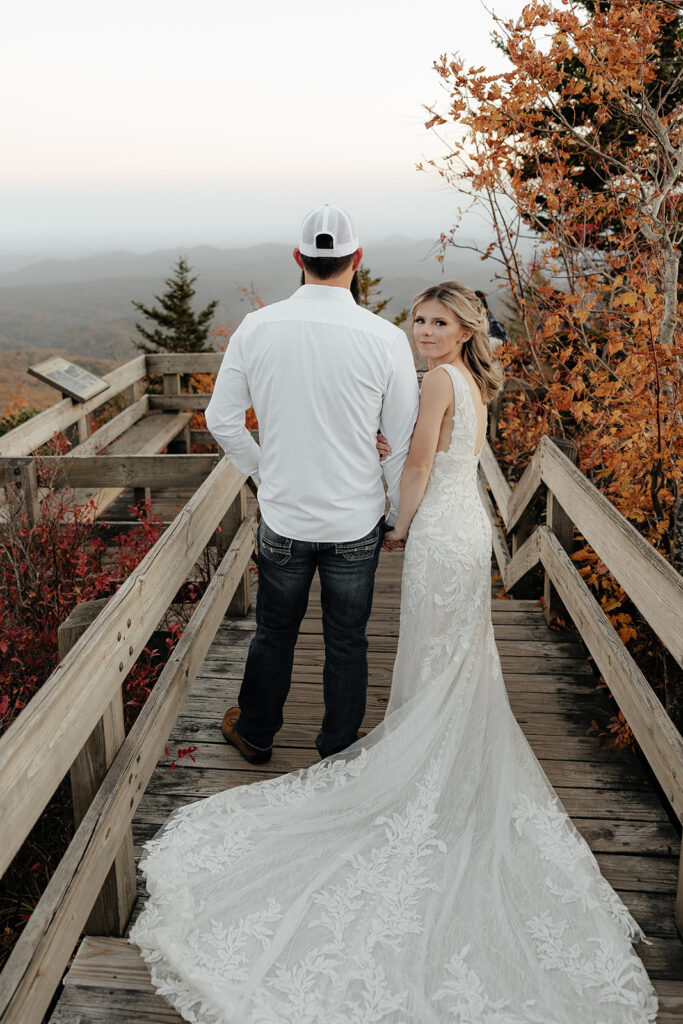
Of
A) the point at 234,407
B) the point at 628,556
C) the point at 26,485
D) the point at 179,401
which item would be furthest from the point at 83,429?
the point at 628,556

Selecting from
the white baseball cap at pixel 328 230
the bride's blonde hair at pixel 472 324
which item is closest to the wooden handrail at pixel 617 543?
the bride's blonde hair at pixel 472 324

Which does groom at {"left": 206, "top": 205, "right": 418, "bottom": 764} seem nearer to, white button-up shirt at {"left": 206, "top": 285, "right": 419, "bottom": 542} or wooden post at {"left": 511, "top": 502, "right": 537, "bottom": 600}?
white button-up shirt at {"left": 206, "top": 285, "right": 419, "bottom": 542}

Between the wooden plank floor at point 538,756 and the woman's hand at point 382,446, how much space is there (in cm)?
137

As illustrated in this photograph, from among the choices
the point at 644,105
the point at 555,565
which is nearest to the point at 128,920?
the point at 555,565

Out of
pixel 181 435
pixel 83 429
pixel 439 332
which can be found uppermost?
pixel 439 332

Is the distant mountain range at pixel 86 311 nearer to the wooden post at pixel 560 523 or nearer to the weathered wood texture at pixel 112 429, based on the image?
the weathered wood texture at pixel 112 429

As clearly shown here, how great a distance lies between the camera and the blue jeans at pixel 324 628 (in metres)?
3.02

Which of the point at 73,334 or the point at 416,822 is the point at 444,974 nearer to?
the point at 416,822

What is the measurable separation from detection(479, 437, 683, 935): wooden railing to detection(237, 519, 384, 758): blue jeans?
0.95m

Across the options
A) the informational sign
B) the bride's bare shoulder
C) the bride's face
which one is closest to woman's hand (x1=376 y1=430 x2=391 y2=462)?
the bride's bare shoulder

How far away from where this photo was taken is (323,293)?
2719 millimetres

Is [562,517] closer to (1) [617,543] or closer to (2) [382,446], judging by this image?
(1) [617,543]

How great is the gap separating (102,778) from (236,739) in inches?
46.6

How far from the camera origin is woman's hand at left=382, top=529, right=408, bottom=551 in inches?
129
